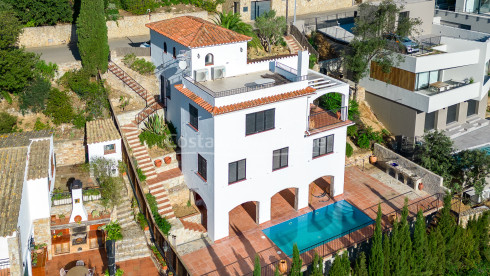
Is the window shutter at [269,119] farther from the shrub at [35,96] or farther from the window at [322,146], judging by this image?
the shrub at [35,96]

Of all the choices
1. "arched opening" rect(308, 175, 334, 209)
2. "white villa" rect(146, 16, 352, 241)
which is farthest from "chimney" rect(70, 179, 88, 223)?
"arched opening" rect(308, 175, 334, 209)

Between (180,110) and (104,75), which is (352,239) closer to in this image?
(180,110)

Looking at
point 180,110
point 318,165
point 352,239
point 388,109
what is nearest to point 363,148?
point 388,109

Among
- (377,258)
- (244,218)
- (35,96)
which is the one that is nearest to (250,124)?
(244,218)

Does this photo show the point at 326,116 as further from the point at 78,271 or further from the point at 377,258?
the point at 78,271

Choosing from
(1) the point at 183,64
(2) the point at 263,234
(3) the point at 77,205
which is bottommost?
(2) the point at 263,234

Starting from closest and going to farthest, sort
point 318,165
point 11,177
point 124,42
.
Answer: point 11,177 → point 318,165 → point 124,42
